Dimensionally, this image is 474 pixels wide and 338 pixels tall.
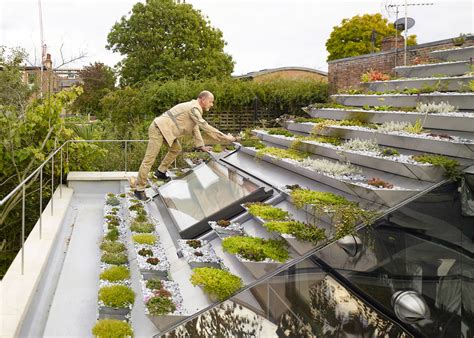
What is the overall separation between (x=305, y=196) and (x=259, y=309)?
45.5 inches

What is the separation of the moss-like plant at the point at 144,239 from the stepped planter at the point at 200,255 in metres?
0.51

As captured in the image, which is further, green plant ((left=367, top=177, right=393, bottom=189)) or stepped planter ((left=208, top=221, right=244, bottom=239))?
stepped planter ((left=208, top=221, right=244, bottom=239))

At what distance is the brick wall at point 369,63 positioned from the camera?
36.4 feet

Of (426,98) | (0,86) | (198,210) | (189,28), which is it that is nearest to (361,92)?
(426,98)

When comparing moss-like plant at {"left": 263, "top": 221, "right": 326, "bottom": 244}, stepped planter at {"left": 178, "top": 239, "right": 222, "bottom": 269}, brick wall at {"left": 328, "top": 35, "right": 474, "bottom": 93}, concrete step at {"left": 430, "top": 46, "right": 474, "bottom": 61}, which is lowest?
stepped planter at {"left": 178, "top": 239, "right": 222, "bottom": 269}

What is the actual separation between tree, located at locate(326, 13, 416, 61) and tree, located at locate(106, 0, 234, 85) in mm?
8872

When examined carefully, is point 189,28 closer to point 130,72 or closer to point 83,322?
point 130,72

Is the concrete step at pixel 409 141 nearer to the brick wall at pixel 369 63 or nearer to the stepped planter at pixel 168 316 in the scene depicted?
the stepped planter at pixel 168 316

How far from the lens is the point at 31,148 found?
26.1 feet

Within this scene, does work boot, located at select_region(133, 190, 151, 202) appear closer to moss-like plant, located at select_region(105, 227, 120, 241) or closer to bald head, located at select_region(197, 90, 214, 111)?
moss-like plant, located at select_region(105, 227, 120, 241)

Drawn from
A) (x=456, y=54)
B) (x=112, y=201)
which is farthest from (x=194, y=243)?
(x=456, y=54)

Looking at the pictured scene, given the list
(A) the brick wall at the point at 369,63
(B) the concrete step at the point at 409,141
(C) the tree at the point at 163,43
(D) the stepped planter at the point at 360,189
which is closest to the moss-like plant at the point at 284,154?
(D) the stepped planter at the point at 360,189

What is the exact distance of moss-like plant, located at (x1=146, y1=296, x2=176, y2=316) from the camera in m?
3.59

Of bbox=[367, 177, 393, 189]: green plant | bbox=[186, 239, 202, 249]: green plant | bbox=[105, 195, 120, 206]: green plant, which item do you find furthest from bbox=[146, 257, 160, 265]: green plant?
bbox=[105, 195, 120, 206]: green plant
